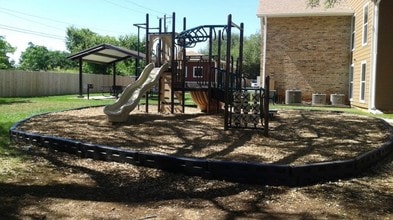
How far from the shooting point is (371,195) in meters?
4.50

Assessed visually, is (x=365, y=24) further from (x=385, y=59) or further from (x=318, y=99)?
(x=318, y=99)

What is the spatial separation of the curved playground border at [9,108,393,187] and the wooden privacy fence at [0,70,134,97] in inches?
783

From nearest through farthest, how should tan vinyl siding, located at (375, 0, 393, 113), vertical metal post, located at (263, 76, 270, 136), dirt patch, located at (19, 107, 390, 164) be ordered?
dirt patch, located at (19, 107, 390, 164) < vertical metal post, located at (263, 76, 270, 136) < tan vinyl siding, located at (375, 0, 393, 113)

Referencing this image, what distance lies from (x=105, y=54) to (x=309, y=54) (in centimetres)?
1160

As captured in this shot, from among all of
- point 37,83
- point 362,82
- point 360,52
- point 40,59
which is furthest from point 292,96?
point 40,59

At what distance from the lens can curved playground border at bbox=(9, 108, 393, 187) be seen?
15.8 ft

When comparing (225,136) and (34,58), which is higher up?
(34,58)

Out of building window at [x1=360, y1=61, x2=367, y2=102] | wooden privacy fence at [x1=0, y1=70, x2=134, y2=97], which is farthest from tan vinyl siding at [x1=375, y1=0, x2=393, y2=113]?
wooden privacy fence at [x1=0, y1=70, x2=134, y2=97]

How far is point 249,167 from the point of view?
491 cm

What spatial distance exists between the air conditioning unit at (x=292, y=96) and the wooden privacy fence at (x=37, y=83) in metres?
16.1

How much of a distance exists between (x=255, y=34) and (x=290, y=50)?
5471 centimetres

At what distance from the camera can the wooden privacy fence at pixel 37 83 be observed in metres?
23.6

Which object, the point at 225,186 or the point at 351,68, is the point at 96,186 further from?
the point at 351,68

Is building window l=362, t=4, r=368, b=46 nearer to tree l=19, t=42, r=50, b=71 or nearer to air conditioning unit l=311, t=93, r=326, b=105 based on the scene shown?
air conditioning unit l=311, t=93, r=326, b=105
